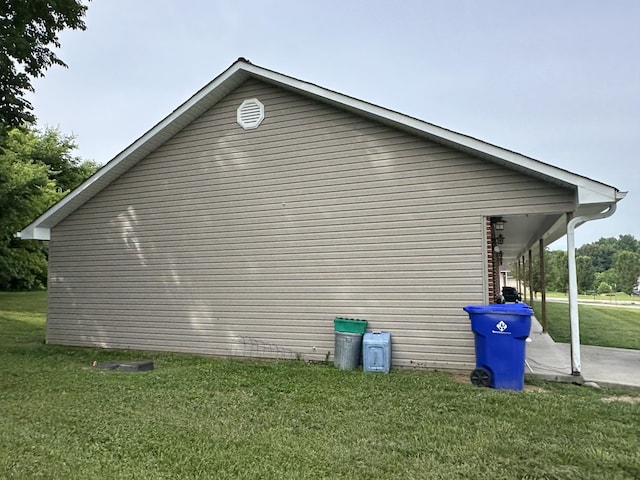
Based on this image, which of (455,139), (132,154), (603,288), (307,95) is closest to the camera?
(455,139)

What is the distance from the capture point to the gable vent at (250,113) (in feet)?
28.8

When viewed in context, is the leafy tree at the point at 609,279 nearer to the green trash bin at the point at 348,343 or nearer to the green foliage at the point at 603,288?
the green foliage at the point at 603,288

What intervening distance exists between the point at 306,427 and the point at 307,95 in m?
5.83

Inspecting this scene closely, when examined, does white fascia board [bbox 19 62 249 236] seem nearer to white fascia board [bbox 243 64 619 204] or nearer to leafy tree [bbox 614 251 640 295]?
white fascia board [bbox 243 64 619 204]

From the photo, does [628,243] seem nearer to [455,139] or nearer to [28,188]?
[28,188]

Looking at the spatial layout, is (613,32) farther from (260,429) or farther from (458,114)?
(260,429)

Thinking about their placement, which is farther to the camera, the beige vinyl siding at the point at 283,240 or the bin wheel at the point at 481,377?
the beige vinyl siding at the point at 283,240

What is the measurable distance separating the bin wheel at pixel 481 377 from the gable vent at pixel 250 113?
18.9 feet

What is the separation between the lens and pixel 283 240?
8.34 meters

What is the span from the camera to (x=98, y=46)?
14039mm

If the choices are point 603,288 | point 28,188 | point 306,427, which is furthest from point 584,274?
point 306,427

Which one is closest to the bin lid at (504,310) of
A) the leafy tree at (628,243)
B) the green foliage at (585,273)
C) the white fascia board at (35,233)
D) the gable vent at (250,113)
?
the gable vent at (250,113)

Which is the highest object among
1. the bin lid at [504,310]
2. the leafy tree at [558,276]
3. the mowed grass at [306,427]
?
the leafy tree at [558,276]

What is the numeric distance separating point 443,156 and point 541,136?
2467 cm
